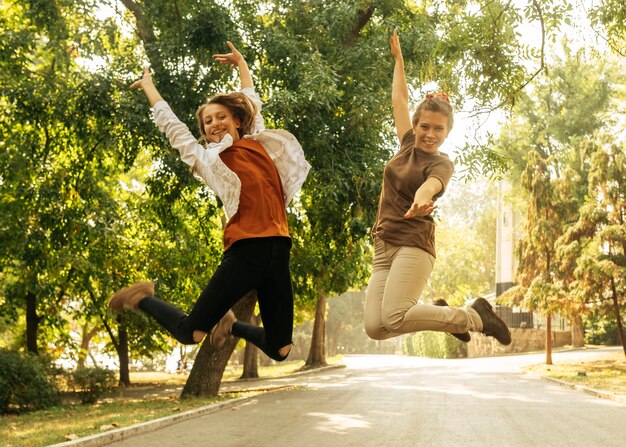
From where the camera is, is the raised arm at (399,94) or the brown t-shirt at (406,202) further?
the raised arm at (399,94)

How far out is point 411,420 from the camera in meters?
15.1

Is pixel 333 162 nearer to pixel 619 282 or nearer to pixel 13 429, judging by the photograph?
pixel 13 429

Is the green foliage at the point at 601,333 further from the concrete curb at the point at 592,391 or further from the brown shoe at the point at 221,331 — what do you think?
the brown shoe at the point at 221,331

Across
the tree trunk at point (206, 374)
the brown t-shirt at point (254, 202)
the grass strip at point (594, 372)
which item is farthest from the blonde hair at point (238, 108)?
the grass strip at point (594, 372)

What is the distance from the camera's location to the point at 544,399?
2034cm

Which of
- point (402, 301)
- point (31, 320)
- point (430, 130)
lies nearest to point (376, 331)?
point (402, 301)

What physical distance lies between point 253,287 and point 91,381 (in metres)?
19.4

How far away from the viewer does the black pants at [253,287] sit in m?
4.27

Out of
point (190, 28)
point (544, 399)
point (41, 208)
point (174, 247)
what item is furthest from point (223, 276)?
point (174, 247)

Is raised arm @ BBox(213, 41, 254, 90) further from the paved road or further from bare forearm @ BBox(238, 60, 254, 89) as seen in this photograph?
the paved road

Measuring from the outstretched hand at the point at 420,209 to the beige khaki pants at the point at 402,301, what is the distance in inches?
28.4

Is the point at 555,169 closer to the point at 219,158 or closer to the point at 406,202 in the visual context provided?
the point at 406,202

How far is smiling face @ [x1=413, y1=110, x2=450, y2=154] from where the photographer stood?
4703 mm

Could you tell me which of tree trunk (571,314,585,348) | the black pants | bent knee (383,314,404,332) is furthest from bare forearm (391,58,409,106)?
tree trunk (571,314,585,348)
